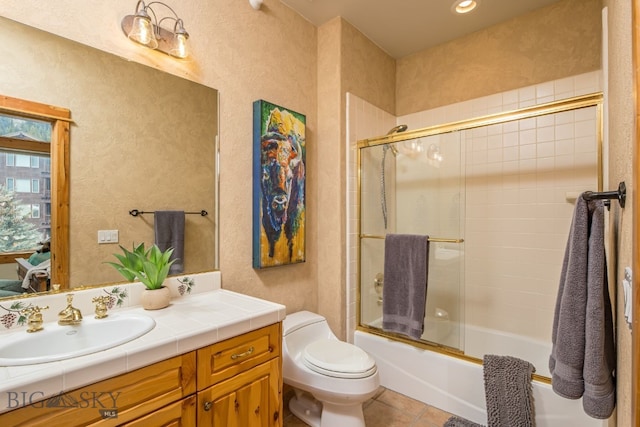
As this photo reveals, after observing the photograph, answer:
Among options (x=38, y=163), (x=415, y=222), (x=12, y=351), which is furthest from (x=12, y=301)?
(x=415, y=222)

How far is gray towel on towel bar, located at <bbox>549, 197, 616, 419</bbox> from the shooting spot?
934mm

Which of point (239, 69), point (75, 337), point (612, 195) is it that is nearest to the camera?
point (612, 195)

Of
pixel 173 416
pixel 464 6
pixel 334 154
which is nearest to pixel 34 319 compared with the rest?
pixel 173 416

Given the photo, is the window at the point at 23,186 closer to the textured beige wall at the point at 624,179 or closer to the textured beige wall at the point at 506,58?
the textured beige wall at the point at 624,179

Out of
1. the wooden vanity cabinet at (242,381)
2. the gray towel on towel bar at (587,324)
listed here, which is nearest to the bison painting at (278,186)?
the wooden vanity cabinet at (242,381)

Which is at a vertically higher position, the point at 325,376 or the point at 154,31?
the point at 154,31

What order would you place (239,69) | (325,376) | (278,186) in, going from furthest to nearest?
(278,186)
(239,69)
(325,376)

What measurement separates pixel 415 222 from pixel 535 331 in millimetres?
1158

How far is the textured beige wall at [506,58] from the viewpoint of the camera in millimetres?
2033

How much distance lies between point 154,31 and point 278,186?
101 centimetres

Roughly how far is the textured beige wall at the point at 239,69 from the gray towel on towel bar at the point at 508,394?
3.97 feet

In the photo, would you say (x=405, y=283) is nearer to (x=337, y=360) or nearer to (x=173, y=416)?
(x=337, y=360)

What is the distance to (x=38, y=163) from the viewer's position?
117 centimetres

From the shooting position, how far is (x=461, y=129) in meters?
1.89
